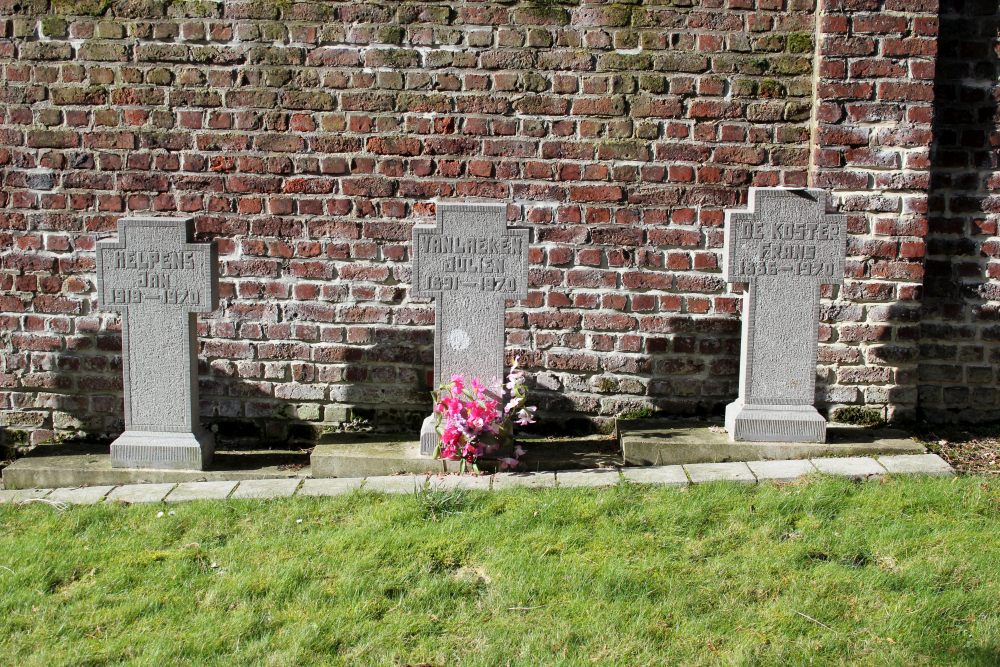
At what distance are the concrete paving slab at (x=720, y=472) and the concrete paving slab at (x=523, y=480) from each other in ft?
2.16

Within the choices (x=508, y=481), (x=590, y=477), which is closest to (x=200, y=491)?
(x=508, y=481)

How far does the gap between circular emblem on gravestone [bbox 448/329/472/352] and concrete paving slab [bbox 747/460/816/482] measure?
1.50 meters

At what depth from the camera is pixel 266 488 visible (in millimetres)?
4770

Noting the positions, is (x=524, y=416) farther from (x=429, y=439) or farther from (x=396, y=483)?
(x=396, y=483)

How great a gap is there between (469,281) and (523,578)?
179cm

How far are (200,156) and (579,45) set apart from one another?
2.13 metres

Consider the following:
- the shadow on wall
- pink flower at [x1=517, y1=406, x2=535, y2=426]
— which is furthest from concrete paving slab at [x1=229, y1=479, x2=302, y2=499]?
the shadow on wall

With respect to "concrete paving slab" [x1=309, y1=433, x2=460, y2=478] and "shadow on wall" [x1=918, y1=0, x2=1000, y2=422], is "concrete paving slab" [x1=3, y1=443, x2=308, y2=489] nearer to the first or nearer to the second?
"concrete paving slab" [x1=309, y1=433, x2=460, y2=478]

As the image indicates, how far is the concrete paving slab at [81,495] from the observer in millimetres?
4707

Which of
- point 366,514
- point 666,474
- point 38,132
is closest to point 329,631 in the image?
point 366,514

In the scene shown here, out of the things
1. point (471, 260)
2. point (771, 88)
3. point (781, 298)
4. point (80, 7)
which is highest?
point (80, 7)

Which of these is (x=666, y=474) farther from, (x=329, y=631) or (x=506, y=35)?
(x=506, y=35)

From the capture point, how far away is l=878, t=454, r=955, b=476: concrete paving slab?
4.71 m

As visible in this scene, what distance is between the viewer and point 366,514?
4.31m
